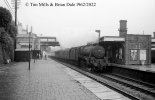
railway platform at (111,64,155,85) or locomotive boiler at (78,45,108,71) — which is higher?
locomotive boiler at (78,45,108,71)

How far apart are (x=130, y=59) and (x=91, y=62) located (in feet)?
28.4

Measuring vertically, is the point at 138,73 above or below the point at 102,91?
above

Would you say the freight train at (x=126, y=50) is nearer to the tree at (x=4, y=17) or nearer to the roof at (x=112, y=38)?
the roof at (x=112, y=38)

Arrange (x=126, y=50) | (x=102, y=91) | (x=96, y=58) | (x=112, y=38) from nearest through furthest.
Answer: (x=102, y=91)
(x=96, y=58)
(x=112, y=38)
(x=126, y=50)

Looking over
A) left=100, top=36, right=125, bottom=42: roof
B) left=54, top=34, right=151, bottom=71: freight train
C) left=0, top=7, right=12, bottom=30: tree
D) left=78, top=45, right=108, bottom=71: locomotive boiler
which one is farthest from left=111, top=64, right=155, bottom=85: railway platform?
left=0, top=7, right=12, bottom=30: tree

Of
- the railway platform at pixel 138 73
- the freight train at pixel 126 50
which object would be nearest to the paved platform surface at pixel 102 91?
the railway platform at pixel 138 73

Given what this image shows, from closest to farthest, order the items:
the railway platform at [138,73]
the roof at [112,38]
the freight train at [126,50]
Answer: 1. the railway platform at [138,73]
2. the freight train at [126,50]
3. the roof at [112,38]

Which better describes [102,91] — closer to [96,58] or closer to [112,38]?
[96,58]

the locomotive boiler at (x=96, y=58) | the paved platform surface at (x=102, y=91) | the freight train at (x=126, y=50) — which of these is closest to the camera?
the paved platform surface at (x=102, y=91)

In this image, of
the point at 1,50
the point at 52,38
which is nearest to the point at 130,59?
the point at 1,50

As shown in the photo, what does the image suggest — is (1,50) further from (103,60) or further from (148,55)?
(148,55)

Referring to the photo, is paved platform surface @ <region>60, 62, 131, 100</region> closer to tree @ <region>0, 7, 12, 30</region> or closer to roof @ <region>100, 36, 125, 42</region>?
roof @ <region>100, 36, 125, 42</region>

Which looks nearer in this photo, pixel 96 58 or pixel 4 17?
pixel 96 58

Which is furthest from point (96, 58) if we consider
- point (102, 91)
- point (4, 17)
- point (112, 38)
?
point (4, 17)
